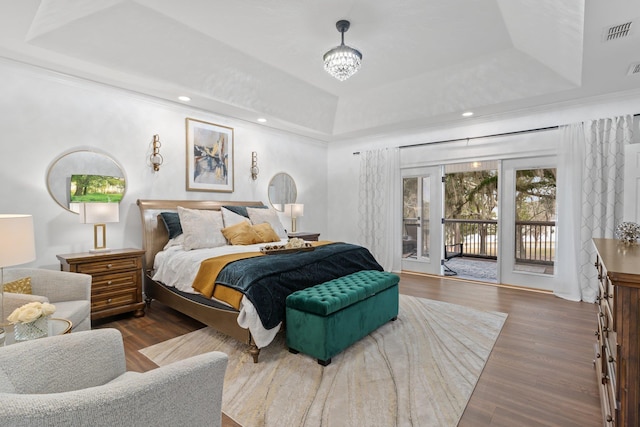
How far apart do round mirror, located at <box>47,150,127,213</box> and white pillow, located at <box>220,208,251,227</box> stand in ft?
3.90

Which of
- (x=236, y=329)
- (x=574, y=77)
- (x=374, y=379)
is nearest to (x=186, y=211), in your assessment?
(x=236, y=329)

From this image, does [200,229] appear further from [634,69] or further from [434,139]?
[634,69]

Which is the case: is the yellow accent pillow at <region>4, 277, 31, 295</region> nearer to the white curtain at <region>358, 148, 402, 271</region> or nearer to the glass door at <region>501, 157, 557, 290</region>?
the white curtain at <region>358, 148, 402, 271</region>

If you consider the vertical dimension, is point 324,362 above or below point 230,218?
below

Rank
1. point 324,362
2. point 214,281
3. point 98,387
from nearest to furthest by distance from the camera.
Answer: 1. point 98,387
2. point 324,362
3. point 214,281

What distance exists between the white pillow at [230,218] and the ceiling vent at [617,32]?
3948 mm

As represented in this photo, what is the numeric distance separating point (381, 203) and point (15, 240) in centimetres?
518

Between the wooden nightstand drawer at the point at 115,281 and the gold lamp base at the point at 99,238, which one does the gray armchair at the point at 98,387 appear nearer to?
the wooden nightstand drawer at the point at 115,281

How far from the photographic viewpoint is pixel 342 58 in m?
3.09

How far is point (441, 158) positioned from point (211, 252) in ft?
13.0

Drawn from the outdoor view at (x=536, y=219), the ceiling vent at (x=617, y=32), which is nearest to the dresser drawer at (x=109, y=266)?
the ceiling vent at (x=617, y=32)

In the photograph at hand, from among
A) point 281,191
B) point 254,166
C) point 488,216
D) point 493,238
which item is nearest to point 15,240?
point 254,166

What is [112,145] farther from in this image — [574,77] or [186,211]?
[574,77]

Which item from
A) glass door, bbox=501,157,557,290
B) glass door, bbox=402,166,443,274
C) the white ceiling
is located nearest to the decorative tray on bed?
the white ceiling
